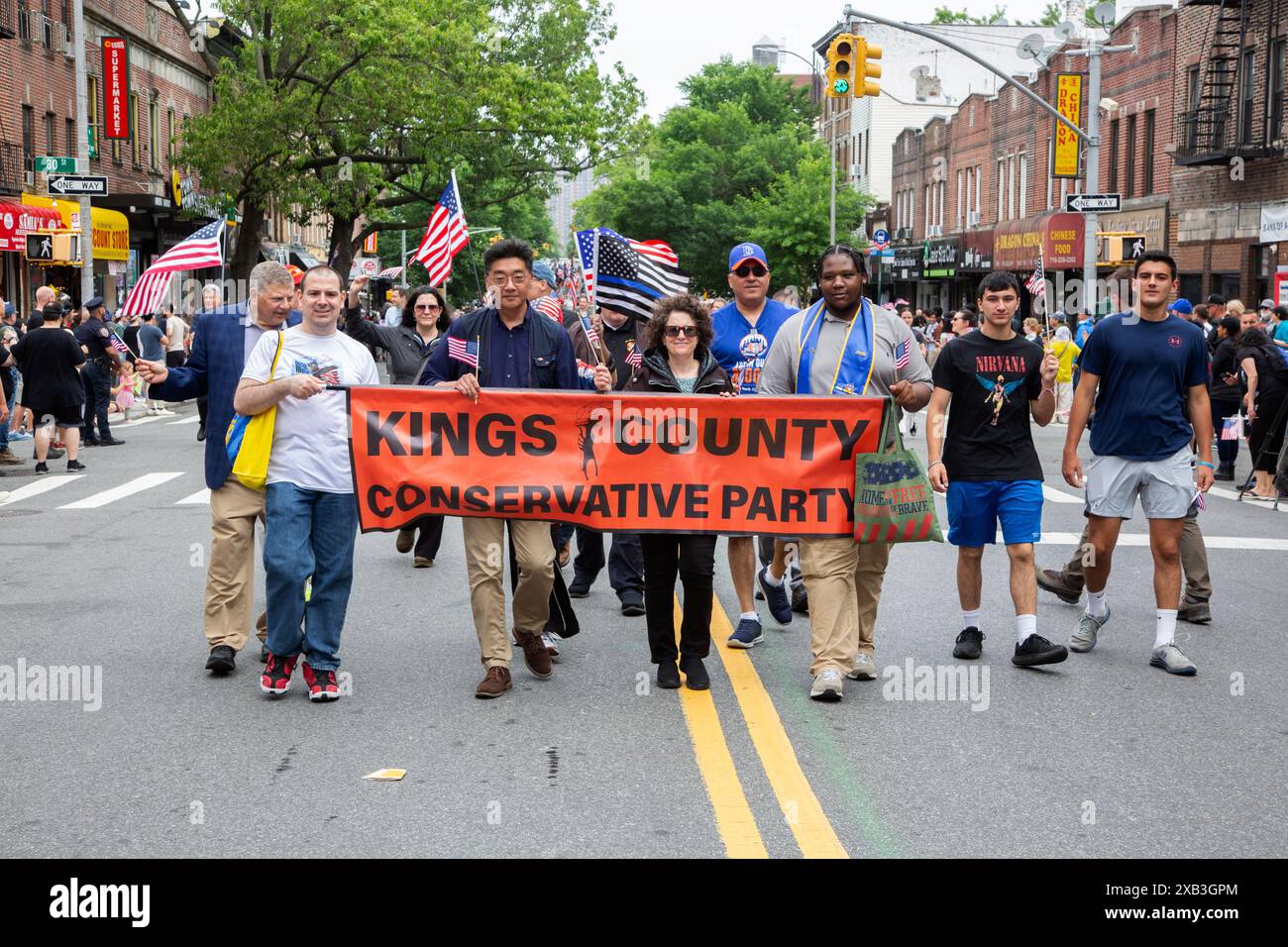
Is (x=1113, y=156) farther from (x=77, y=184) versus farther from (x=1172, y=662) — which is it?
(x=1172, y=662)

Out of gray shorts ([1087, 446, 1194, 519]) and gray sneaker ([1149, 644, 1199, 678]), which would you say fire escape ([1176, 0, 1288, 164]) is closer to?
gray shorts ([1087, 446, 1194, 519])

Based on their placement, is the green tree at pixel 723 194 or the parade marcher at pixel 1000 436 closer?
the parade marcher at pixel 1000 436

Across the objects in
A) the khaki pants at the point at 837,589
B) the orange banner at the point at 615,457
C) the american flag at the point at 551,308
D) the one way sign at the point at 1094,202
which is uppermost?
the one way sign at the point at 1094,202

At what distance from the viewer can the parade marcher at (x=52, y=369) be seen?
1759 cm

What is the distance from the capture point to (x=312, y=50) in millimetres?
37062

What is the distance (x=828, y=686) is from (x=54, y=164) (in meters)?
20.7

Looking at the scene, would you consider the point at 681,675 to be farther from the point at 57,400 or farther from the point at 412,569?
the point at 57,400

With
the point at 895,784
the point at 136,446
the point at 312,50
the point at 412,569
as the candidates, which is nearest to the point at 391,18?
the point at 312,50

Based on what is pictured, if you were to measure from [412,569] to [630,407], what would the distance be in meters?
3.96

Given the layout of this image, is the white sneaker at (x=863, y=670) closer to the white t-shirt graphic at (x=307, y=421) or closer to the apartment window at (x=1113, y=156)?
the white t-shirt graphic at (x=307, y=421)

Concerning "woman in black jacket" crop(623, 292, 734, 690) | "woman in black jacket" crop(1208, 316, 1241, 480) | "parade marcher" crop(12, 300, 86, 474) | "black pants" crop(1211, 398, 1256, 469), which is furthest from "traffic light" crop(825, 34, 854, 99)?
"woman in black jacket" crop(623, 292, 734, 690)

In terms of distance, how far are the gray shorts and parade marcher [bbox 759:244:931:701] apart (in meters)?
1.21

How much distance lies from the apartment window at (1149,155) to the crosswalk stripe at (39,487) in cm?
2960

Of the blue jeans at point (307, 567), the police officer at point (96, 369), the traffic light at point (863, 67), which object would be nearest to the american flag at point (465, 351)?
the blue jeans at point (307, 567)
